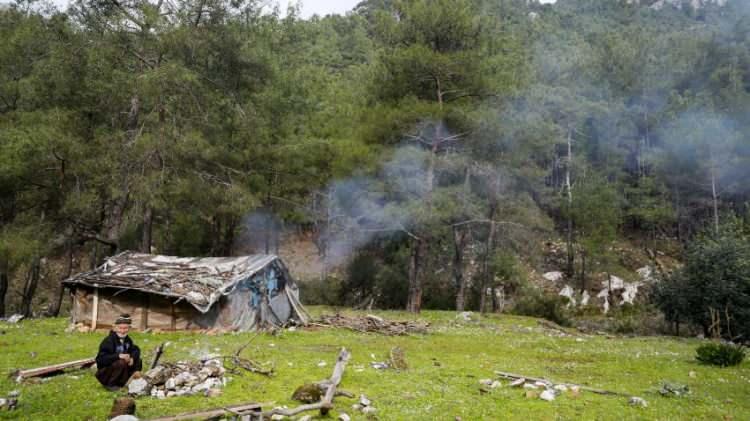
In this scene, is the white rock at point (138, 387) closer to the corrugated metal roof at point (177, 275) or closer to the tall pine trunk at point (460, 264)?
the corrugated metal roof at point (177, 275)

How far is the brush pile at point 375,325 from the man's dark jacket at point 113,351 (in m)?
10.7

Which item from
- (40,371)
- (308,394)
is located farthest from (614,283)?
(40,371)

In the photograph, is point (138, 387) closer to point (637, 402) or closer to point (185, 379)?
point (185, 379)

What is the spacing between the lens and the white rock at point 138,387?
8895 mm

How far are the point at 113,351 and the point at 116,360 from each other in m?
0.18

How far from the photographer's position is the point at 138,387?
895 centimetres

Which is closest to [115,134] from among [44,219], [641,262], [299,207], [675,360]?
[44,219]

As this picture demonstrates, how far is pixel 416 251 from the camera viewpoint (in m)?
27.9

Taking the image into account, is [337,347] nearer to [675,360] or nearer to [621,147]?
[675,360]

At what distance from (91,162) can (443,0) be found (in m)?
17.9

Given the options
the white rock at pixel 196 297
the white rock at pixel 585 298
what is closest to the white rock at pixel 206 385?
the white rock at pixel 196 297

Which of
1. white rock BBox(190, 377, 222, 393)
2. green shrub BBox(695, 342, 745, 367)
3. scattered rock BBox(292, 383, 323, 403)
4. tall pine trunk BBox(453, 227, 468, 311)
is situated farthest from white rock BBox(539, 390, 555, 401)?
tall pine trunk BBox(453, 227, 468, 311)

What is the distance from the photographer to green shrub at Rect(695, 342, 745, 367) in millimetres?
14141

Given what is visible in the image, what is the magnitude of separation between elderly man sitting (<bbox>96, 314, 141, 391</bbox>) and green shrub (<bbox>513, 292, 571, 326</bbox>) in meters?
25.7
